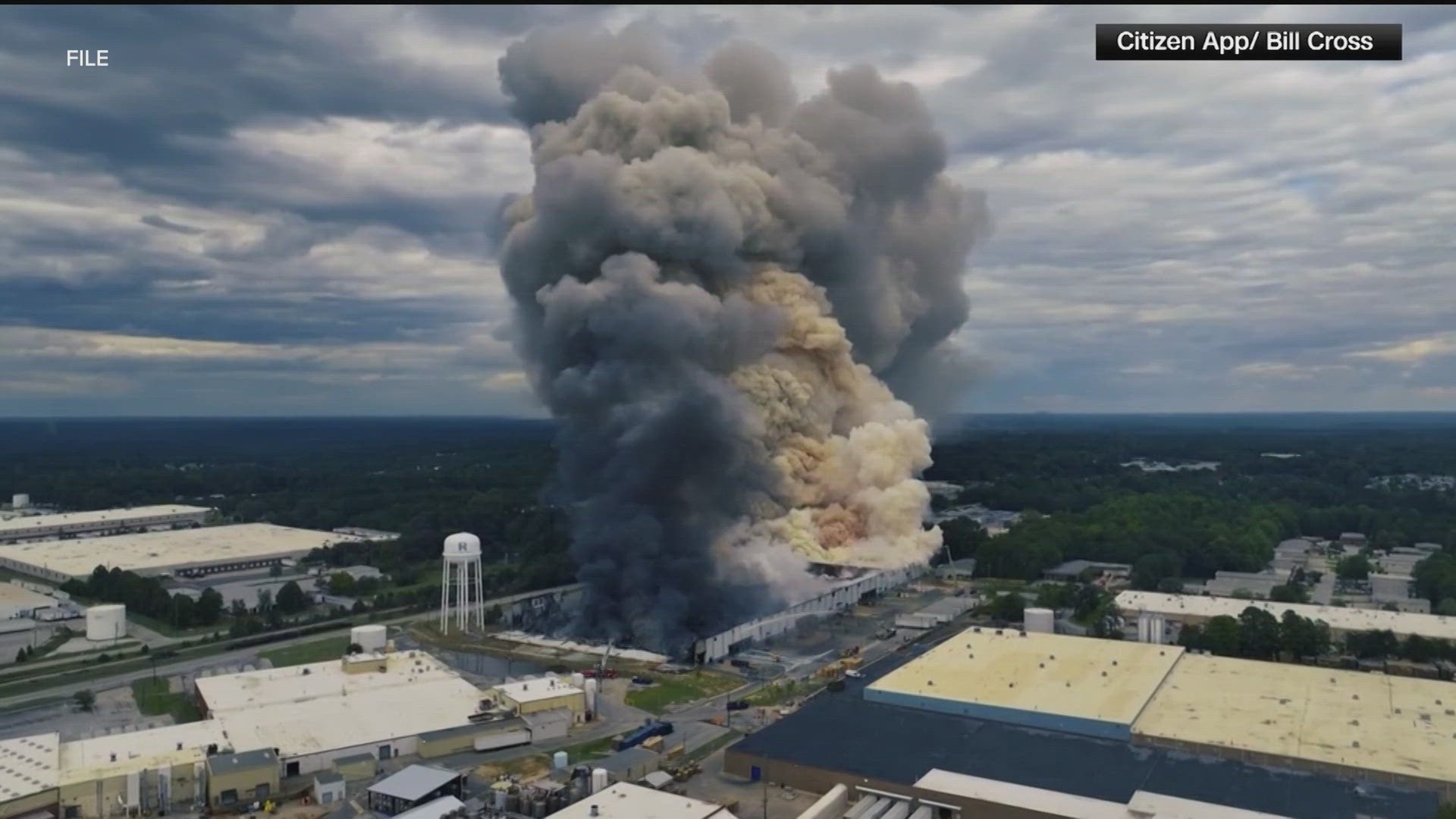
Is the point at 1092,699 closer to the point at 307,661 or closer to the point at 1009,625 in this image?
the point at 1009,625

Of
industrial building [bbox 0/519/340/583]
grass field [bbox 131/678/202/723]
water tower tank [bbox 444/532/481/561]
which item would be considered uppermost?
water tower tank [bbox 444/532/481/561]

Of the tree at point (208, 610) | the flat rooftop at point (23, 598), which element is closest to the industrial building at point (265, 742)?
the tree at point (208, 610)

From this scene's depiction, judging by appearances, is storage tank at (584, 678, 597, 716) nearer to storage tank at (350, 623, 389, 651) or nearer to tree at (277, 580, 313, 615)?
storage tank at (350, 623, 389, 651)

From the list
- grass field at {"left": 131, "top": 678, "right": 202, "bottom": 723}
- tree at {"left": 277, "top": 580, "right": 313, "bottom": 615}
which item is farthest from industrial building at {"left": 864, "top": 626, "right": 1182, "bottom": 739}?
tree at {"left": 277, "top": 580, "right": 313, "bottom": 615}

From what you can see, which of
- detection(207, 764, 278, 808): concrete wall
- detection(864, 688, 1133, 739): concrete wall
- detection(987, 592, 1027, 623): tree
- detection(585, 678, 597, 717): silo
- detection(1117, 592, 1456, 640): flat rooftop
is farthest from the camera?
detection(987, 592, 1027, 623): tree

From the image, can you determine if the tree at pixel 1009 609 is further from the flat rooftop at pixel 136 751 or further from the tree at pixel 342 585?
the tree at pixel 342 585

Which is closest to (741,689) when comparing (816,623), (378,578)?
(816,623)
